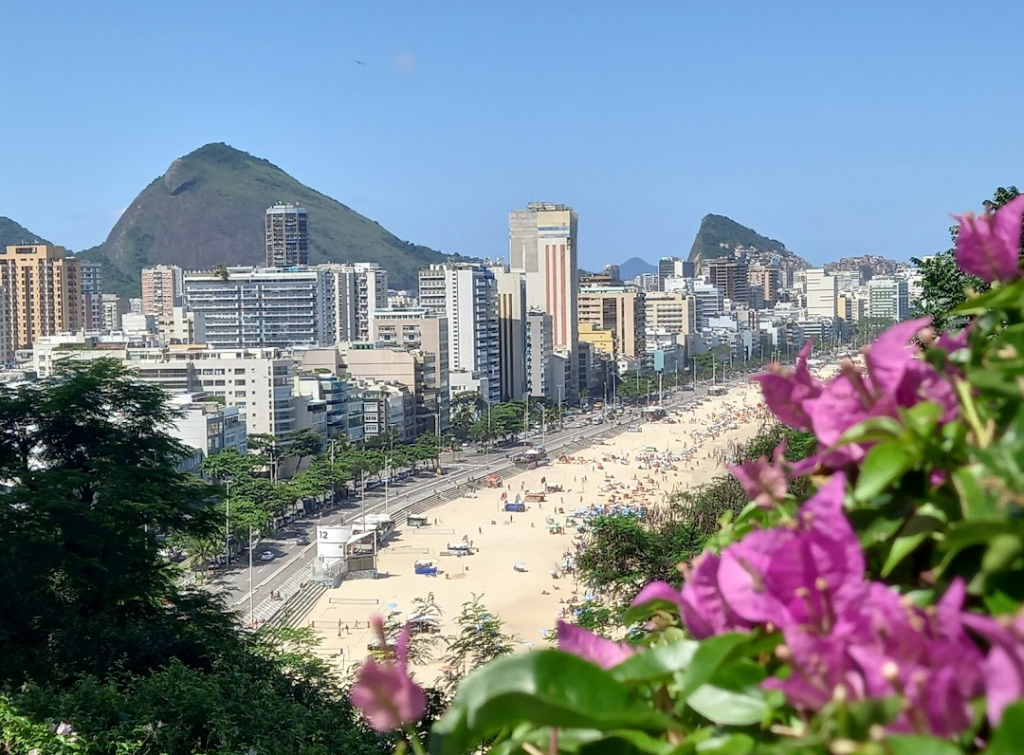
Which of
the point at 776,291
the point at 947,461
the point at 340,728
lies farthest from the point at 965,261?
the point at 776,291

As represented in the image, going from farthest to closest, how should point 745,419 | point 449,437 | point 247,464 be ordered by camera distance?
point 745,419
point 449,437
point 247,464

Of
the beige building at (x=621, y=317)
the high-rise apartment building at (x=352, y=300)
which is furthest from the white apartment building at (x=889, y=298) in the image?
the high-rise apartment building at (x=352, y=300)

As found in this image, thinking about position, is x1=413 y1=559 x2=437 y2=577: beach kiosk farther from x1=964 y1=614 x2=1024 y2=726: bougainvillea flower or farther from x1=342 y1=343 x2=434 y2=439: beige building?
x1=964 y1=614 x2=1024 y2=726: bougainvillea flower

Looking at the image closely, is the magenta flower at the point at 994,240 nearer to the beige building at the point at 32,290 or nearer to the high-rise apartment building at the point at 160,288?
the beige building at the point at 32,290

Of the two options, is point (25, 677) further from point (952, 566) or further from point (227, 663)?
point (952, 566)

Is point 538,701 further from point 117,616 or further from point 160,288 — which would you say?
point 160,288
